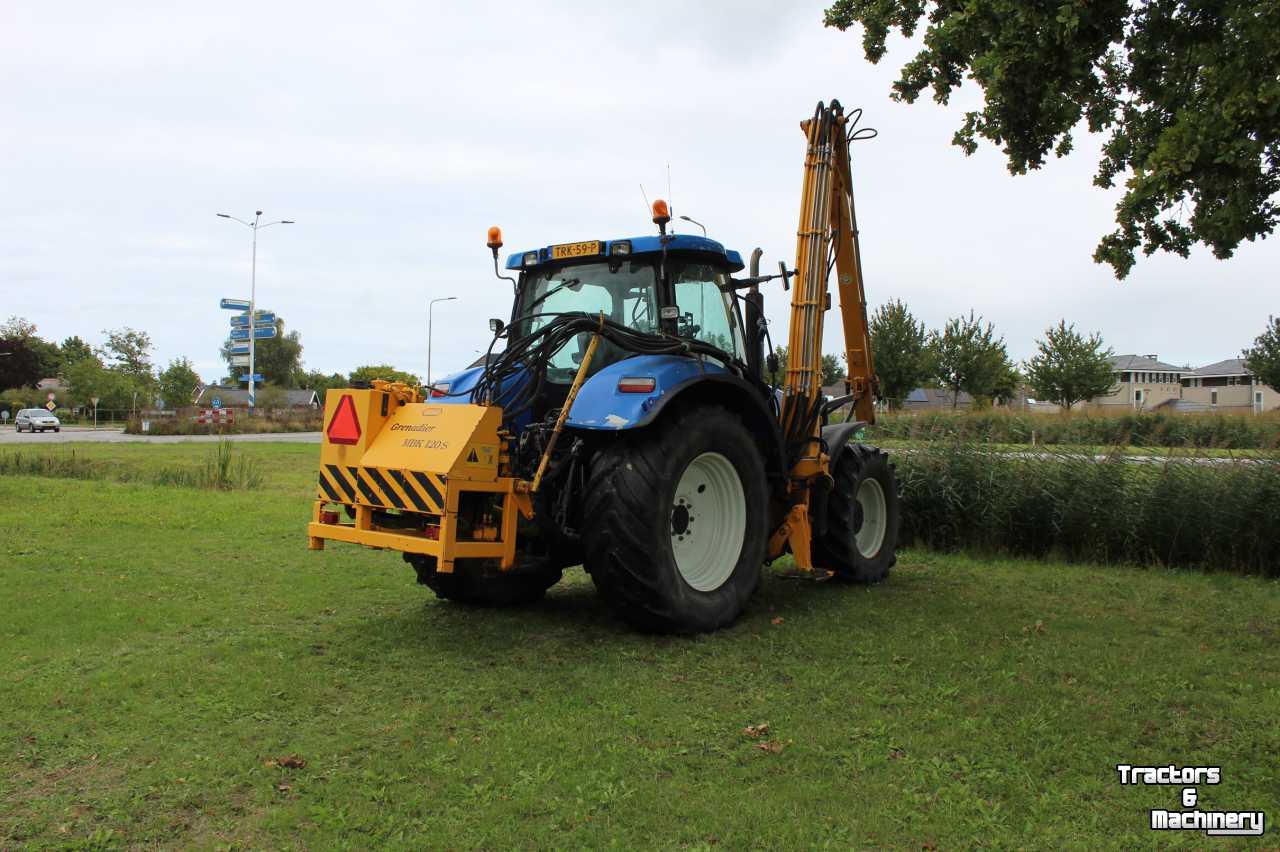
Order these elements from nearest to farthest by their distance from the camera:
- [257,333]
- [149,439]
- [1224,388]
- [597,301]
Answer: [597,301] < [149,439] < [257,333] < [1224,388]

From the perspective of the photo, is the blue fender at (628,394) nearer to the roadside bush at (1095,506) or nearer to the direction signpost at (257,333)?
the roadside bush at (1095,506)

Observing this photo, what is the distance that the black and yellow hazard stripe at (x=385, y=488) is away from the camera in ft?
Answer: 16.7

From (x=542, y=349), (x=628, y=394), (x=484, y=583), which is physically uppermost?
(x=542, y=349)

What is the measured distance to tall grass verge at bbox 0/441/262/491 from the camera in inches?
582

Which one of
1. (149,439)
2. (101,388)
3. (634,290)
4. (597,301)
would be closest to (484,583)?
(597,301)

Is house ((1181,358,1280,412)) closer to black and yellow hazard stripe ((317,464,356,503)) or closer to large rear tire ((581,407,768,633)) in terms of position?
large rear tire ((581,407,768,633))

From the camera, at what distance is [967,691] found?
4.70 meters

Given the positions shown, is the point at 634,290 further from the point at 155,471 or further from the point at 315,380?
the point at 315,380

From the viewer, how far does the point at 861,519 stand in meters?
8.23

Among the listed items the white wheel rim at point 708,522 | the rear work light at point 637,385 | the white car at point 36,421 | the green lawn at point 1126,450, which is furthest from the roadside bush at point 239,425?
the rear work light at point 637,385

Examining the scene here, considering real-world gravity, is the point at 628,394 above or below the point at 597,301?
below

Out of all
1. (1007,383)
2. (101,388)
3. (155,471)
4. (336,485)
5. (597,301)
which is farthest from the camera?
(101,388)

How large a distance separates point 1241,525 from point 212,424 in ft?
118

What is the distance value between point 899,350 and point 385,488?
115ft
